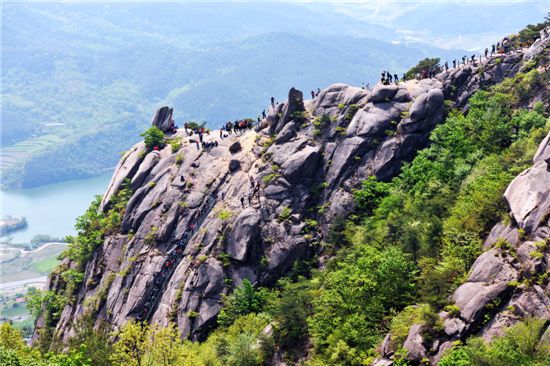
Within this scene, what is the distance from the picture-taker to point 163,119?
95188 millimetres

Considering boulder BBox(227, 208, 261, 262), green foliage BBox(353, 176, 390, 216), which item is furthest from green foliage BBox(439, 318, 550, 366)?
boulder BBox(227, 208, 261, 262)

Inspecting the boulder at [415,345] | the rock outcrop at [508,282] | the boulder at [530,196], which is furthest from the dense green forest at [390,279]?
the boulder at [530,196]

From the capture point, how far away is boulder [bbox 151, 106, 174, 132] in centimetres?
9488

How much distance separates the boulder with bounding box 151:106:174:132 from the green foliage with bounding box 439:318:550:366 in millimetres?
69563

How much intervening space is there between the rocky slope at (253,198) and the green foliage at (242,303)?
231 cm

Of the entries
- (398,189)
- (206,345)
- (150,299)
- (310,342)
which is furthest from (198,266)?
(398,189)

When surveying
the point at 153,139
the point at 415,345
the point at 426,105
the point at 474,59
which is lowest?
the point at 415,345

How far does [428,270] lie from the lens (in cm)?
4469

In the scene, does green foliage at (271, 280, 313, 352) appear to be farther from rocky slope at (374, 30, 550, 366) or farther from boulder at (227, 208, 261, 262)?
boulder at (227, 208, 261, 262)

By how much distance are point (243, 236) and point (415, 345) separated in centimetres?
3258

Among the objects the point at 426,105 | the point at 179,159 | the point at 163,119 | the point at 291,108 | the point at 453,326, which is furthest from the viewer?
the point at 163,119

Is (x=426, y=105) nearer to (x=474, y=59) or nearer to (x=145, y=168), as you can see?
(x=474, y=59)

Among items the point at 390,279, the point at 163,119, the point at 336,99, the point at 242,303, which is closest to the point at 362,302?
the point at 390,279

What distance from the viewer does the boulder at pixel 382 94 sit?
76.2m
